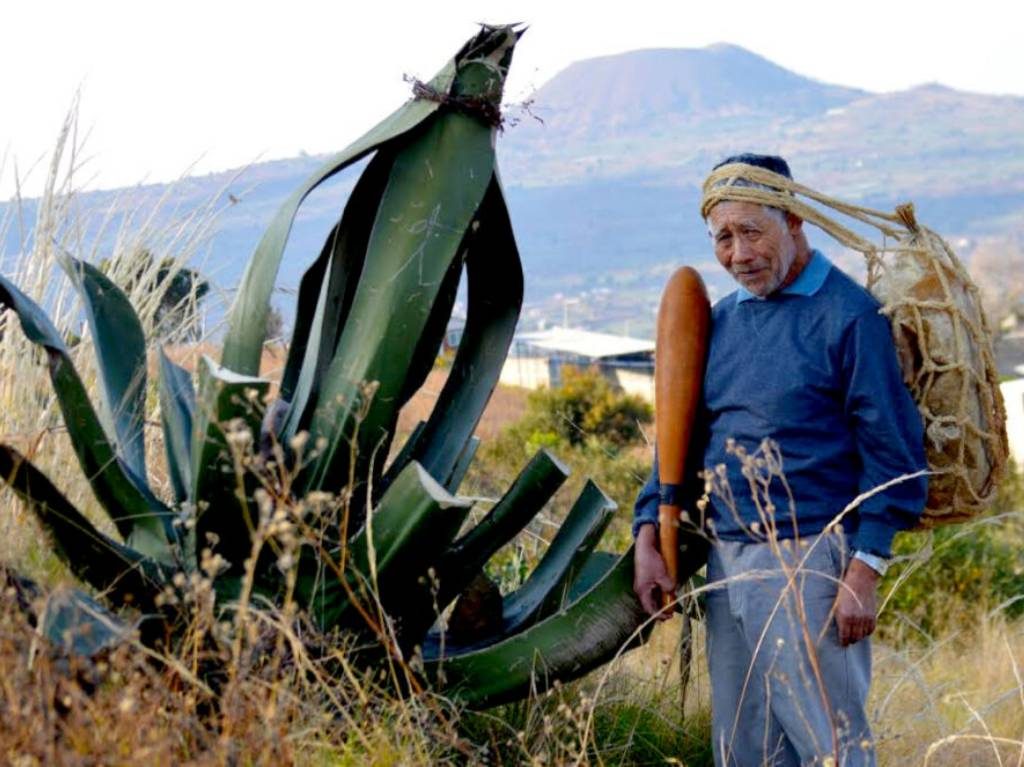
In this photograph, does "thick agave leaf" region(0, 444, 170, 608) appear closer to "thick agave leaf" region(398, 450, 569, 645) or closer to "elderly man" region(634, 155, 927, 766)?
A: "thick agave leaf" region(398, 450, 569, 645)

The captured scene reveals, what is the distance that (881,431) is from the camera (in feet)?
11.8

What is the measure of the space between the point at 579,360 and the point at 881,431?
46.1 metres

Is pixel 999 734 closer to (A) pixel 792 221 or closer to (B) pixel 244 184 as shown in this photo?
(A) pixel 792 221

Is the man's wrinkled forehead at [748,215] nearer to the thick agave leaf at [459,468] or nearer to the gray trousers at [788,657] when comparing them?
the gray trousers at [788,657]

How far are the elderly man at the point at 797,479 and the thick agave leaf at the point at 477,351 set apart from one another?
0.58 metres

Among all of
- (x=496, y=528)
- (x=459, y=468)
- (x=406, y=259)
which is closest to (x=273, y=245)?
(x=406, y=259)

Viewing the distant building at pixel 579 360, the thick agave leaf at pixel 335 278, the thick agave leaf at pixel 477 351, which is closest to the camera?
the thick agave leaf at pixel 335 278

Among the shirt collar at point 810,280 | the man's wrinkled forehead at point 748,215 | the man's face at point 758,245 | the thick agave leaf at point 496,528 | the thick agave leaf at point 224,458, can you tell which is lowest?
the thick agave leaf at point 496,528

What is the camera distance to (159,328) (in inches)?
227

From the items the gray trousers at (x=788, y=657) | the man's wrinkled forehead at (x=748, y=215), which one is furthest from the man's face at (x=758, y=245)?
the gray trousers at (x=788, y=657)

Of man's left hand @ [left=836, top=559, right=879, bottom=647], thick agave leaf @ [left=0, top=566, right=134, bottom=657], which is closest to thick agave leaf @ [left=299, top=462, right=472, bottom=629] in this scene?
thick agave leaf @ [left=0, top=566, right=134, bottom=657]

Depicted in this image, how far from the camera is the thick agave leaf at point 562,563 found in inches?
159

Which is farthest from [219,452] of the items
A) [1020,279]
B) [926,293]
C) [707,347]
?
[1020,279]

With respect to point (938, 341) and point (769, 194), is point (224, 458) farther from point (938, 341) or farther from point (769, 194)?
point (938, 341)
